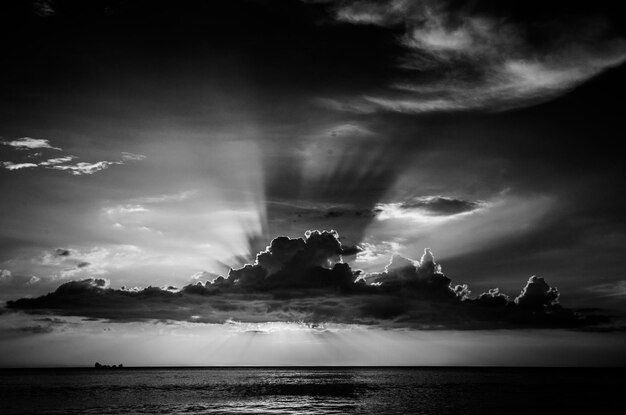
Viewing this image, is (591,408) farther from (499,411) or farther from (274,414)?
(274,414)

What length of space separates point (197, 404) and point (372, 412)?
34.1 metres

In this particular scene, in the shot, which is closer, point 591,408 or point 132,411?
point 132,411

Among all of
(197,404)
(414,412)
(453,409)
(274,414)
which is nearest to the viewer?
(274,414)

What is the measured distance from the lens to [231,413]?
74000mm

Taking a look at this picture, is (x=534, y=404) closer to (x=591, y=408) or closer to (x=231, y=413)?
(x=591, y=408)

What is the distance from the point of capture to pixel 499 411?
81.6 m

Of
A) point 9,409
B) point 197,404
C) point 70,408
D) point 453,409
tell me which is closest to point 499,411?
point 453,409

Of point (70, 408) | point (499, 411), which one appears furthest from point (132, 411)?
point (499, 411)

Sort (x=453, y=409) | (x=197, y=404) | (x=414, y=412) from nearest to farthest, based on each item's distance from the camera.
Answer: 1. (x=414, y=412)
2. (x=453, y=409)
3. (x=197, y=404)

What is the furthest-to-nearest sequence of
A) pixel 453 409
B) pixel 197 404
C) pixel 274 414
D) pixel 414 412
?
1. pixel 197 404
2. pixel 453 409
3. pixel 414 412
4. pixel 274 414

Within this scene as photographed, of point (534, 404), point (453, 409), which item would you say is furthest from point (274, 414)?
point (534, 404)

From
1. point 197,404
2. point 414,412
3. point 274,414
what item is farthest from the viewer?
point 197,404

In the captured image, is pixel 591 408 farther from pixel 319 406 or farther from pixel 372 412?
pixel 319 406

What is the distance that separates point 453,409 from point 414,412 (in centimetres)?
1039
